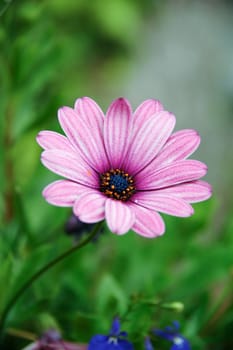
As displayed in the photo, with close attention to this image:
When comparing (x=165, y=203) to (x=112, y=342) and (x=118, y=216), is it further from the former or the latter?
(x=112, y=342)

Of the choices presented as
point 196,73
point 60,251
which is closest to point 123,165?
point 60,251

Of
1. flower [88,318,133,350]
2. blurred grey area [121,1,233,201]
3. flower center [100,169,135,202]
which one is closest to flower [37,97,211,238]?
flower center [100,169,135,202]

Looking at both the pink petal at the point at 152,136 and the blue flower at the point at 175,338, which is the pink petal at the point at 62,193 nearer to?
the pink petal at the point at 152,136

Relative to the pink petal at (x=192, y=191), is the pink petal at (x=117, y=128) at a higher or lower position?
higher

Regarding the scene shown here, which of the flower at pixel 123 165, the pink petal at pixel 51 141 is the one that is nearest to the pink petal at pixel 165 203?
the flower at pixel 123 165

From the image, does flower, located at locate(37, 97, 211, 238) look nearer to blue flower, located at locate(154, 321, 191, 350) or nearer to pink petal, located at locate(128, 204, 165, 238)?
pink petal, located at locate(128, 204, 165, 238)
